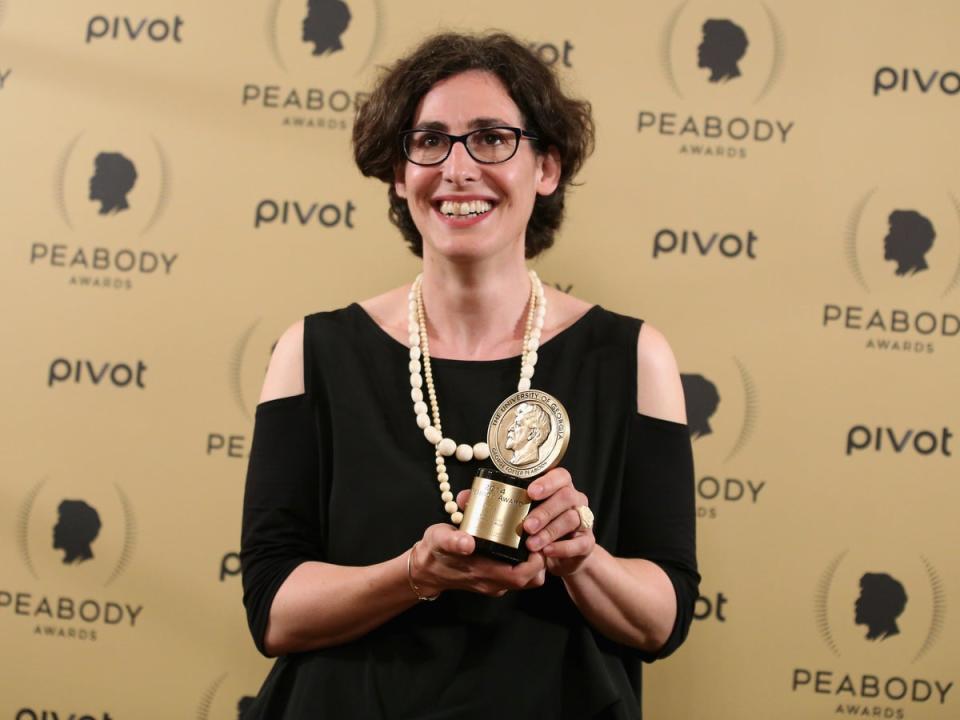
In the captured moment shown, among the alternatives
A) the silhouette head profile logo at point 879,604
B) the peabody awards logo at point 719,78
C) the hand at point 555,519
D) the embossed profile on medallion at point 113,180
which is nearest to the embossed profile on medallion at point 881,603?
the silhouette head profile logo at point 879,604

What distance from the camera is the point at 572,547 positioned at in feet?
3.85

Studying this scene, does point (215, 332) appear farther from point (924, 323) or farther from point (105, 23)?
point (924, 323)

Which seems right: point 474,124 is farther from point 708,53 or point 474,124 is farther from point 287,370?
point 708,53

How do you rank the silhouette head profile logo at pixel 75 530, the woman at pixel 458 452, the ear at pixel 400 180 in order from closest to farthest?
the woman at pixel 458 452 → the ear at pixel 400 180 → the silhouette head profile logo at pixel 75 530

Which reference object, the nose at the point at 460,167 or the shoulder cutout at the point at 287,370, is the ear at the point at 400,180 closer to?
the nose at the point at 460,167

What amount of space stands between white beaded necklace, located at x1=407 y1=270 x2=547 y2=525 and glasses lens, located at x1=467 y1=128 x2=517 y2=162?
0.75 ft

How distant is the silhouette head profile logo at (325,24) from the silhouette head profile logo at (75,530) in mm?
1141

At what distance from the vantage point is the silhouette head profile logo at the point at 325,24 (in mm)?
2158

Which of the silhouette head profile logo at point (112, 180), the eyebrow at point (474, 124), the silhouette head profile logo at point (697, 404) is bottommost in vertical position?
the silhouette head profile logo at point (697, 404)

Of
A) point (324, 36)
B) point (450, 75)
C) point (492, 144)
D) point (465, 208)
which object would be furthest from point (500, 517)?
point (324, 36)

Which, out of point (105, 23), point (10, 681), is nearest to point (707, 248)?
point (105, 23)

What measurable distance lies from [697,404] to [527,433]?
3.39ft

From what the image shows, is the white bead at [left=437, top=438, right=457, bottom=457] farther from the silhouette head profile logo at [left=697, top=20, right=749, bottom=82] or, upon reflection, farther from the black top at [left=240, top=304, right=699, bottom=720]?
the silhouette head profile logo at [left=697, top=20, right=749, bottom=82]

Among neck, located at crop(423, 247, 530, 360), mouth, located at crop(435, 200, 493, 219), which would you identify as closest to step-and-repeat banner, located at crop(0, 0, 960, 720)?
neck, located at crop(423, 247, 530, 360)
